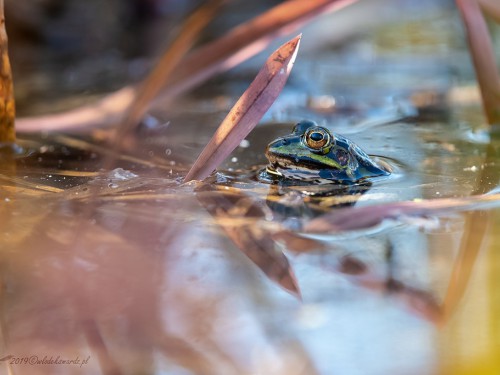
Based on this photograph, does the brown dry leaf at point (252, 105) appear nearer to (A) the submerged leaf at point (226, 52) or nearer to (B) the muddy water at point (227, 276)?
(B) the muddy water at point (227, 276)

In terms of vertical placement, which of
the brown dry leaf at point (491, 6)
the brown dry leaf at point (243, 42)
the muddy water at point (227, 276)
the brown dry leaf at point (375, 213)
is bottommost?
the muddy water at point (227, 276)

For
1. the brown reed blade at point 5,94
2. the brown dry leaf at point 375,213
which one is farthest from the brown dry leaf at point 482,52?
the brown reed blade at point 5,94

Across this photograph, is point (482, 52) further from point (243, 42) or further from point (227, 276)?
point (227, 276)

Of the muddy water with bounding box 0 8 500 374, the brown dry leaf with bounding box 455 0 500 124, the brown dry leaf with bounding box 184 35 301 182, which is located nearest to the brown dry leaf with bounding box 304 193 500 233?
the muddy water with bounding box 0 8 500 374

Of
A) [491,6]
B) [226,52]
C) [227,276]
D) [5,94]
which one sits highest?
[491,6]

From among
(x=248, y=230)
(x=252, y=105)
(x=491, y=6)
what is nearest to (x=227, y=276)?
(x=248, y=230)

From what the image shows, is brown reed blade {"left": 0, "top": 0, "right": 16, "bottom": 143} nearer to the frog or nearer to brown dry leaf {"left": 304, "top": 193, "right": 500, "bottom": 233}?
the frog
